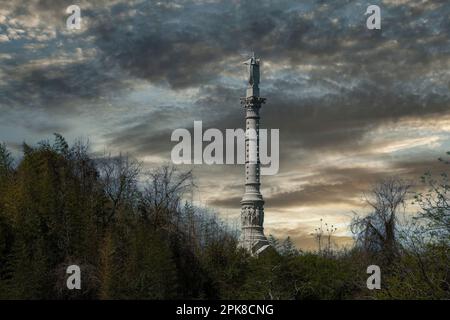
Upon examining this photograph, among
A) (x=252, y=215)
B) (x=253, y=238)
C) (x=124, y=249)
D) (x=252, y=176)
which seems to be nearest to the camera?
(x=124, y=249)

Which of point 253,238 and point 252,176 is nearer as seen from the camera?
point 253,238

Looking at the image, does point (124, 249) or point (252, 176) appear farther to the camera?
point (252, 176)

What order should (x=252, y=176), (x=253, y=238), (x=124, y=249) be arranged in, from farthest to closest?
1. (x=252, y=176)
2. (x=253, y=238)
3. (x=124, y=249)

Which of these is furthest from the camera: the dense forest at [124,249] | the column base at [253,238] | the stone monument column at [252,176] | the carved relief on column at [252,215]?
the carved relief on column at [252,215]

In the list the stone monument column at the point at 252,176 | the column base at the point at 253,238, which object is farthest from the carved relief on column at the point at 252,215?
the column base at the point at 253,238

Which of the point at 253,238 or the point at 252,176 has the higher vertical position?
the point at 252,176

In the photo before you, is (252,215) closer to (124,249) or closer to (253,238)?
(253,238)

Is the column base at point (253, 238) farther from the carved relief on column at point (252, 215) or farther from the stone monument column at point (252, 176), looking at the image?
the carved relief on column at point (252, 215)

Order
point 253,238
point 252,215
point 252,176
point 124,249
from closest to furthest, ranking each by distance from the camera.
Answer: point 124,249, point 253,238, point 252,215, point 252,176

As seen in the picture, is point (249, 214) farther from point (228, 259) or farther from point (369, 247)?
point (369, 247)

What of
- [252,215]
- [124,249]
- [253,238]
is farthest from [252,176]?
[124,249]

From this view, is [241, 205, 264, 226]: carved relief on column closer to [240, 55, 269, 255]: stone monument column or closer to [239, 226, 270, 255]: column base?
[240, 55, 269, 255]: stone monument column

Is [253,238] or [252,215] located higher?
[252,215]
